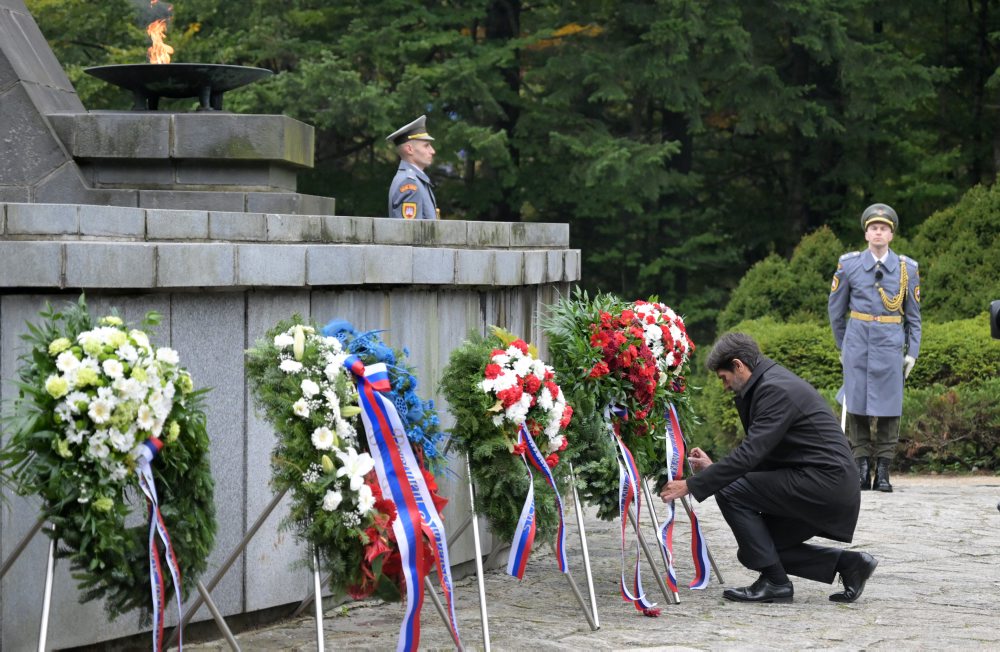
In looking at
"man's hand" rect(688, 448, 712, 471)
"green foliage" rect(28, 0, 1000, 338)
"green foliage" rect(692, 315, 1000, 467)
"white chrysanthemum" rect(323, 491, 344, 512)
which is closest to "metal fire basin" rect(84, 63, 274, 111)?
"man's hand" rect(688, 448, 712, 471)

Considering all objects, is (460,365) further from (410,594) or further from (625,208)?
(625,208)

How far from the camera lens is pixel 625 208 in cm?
2109

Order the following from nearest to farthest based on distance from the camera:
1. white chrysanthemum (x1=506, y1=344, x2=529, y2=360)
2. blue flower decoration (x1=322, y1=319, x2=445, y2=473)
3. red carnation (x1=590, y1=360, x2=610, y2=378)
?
blue flower decoration (x1=322, y1=319, x2=445, y2=473)
white chrysanthemum (x1=506, y1=344, x2=529, y2=360)
red carnation (x1=590, y1=360, x2=610, y2=378)

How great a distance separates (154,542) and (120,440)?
1.63ft

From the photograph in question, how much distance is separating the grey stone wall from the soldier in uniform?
405cm

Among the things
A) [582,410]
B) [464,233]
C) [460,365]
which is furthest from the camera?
[464,233]

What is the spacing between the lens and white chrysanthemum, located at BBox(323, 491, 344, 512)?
5105mm

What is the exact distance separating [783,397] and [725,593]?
3.47 ft

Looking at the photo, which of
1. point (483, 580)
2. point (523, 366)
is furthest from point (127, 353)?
point (483, 580)

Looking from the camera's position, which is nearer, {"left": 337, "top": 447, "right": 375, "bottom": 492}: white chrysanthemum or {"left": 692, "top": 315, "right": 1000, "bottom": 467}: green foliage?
{"left": 337, "top": 447, "right": 375, "bottom": 492}: white chrysanthemum

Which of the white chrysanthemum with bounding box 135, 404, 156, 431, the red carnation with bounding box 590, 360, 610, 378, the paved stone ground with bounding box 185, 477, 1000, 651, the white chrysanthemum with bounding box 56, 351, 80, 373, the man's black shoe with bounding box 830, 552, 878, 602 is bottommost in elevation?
the paved stone ground with bounding box 185, 477, 1000, 651

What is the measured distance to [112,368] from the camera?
4496 mm

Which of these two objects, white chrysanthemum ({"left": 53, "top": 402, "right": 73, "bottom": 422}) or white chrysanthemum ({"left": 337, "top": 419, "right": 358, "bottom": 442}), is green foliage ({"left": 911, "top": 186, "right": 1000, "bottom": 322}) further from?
white chrysanthemum ({"left": 53, "top": 402, "right": 73, "bottom": 422})

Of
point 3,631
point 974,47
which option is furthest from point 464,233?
point 974,47
